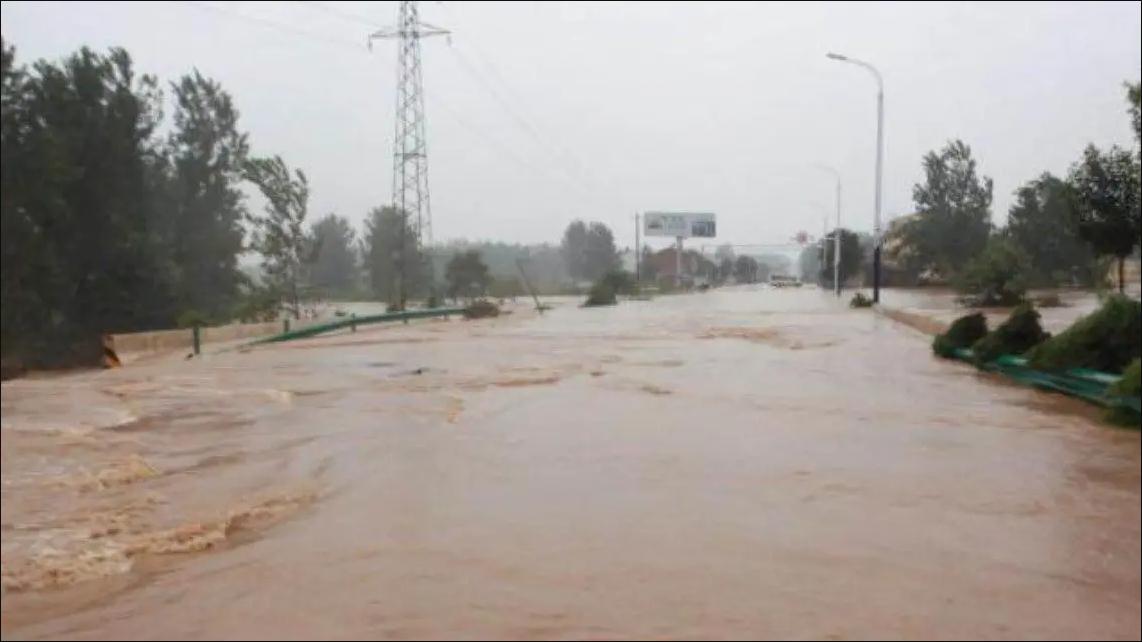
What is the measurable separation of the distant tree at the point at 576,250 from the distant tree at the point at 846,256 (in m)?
31.9

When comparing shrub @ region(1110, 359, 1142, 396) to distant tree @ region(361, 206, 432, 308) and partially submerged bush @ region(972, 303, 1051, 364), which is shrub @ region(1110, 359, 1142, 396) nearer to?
partially submerged bush @ region(972, 303, 1051, 364)

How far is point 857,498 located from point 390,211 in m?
32.1

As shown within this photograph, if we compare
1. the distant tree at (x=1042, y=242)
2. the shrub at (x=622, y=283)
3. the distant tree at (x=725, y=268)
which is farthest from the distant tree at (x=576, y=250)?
the distant tree at (x=1042, y=242)

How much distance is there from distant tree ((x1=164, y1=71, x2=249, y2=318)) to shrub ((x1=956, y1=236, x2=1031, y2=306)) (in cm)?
2367

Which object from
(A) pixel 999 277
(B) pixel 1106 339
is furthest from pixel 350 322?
(B) pixel 1106 339

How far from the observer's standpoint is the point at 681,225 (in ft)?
309

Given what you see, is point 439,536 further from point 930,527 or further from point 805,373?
point 805,373

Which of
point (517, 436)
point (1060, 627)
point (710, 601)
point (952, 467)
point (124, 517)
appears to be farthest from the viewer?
point (517, 436)

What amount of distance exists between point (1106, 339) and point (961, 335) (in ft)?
15.6

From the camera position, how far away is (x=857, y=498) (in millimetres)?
5855

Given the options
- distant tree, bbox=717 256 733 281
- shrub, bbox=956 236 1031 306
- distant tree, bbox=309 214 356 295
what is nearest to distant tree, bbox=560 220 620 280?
distant tree, bbox=717 256 733 281

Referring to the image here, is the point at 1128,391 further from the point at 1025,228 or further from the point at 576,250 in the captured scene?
the point at 576,250

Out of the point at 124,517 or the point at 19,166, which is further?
the point at 19,166

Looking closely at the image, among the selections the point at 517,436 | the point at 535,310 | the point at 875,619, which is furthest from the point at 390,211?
the point at 875,619
